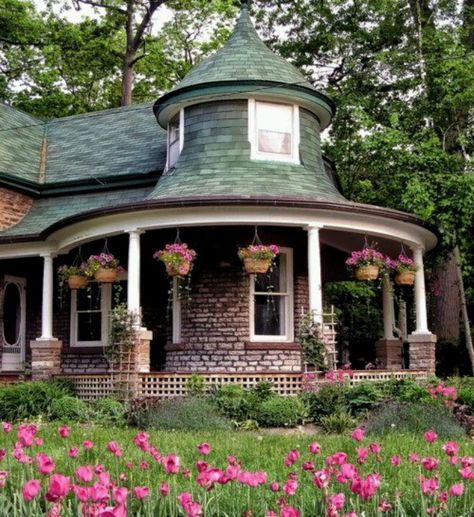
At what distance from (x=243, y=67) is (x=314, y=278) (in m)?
5.31

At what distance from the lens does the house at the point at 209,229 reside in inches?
551

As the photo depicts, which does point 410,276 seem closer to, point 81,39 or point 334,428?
point 334,428

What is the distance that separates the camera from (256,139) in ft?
52.5

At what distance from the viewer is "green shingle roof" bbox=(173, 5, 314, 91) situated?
53.2 ft

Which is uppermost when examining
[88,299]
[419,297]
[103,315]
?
[88,299]

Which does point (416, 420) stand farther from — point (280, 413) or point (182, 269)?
point (182, 269)

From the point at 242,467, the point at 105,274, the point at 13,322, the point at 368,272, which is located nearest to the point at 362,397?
the point at 368,272

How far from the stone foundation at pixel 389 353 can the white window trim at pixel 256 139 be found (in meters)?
4.62

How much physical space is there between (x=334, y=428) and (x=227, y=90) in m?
7.74

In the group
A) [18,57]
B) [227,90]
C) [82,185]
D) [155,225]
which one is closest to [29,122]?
[82,185]

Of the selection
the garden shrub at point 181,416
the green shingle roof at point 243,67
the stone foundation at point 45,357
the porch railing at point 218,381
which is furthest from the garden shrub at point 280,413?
the green shingle roof at point 243,67

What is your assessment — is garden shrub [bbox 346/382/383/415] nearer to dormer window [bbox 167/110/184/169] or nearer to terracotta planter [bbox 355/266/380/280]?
terracotta planter [bbox 355/266/380/280]

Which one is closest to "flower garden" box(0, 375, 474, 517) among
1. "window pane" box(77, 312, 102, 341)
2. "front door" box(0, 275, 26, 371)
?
"window pane" box(77, 312, 102, 341)

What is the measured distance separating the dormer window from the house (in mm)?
43
